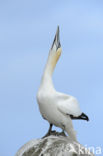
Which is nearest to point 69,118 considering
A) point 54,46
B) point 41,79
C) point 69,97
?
point 69,97

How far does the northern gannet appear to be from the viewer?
8812mm

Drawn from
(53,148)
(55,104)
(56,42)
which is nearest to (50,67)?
(56,42)

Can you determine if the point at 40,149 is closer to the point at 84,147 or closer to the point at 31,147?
the point at 31,147

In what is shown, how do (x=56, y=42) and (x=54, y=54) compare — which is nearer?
(x=54, y=54)

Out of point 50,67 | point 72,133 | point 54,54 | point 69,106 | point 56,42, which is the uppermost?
point 56,42

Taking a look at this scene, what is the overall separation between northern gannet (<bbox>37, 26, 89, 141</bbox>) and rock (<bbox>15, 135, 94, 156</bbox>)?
362 millimetres

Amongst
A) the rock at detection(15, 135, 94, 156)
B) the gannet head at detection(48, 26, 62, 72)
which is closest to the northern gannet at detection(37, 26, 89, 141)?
the gannet head at detection(48, 26, 62, 72)

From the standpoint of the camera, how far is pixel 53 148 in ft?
27.0

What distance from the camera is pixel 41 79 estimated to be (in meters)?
9.24

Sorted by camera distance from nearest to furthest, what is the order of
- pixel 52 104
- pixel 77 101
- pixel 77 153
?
1. pixel 77 153
2. pixel 52 104
3. pixel 77 101

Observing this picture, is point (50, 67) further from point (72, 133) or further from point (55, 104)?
point (72, 133)

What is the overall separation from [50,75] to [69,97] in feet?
2.00

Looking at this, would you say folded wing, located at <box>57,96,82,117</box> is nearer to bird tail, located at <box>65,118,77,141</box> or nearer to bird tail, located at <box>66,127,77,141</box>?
bird tail, located at <box>65,118,77,141</box>

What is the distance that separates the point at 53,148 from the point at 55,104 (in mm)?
976
